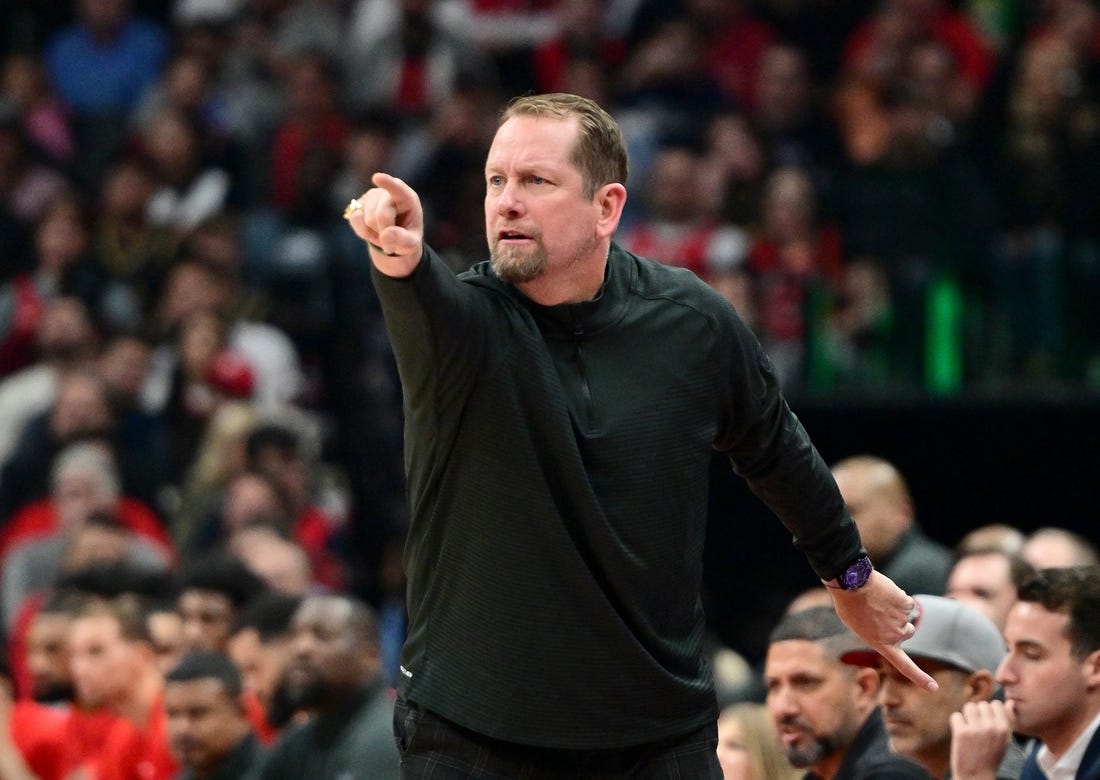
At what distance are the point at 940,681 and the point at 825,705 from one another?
12.3 inches

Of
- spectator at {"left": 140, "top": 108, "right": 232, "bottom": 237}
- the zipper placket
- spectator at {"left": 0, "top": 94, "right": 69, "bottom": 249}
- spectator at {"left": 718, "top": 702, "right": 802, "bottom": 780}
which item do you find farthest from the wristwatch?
spectator at {"left": 0, "top": 94, "right": 69, "bottom": 249}

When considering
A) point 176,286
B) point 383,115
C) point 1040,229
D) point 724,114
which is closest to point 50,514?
point 176,286

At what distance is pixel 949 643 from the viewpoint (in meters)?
4.75

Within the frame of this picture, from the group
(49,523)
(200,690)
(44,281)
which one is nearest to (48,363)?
(44,281)

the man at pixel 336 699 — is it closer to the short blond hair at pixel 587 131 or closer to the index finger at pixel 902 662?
the index finger at pixel 902 662

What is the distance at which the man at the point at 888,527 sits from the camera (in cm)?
648

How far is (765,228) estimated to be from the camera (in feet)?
31.9

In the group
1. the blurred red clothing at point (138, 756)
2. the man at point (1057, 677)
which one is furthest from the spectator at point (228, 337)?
the man at point (1057, 677)

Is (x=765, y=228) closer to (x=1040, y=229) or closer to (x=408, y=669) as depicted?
(x=1040, y=229)

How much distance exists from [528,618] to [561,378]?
1.33ft

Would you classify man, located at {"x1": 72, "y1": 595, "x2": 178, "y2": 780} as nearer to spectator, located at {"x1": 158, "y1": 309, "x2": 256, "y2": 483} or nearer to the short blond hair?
spectator, located at {"x1": 158, "y1": 309, "x2": 256, "y2": 483}

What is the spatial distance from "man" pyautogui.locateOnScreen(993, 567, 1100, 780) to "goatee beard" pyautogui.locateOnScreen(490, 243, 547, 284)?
1690 millimetres

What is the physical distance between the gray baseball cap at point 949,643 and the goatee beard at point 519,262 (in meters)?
1.77

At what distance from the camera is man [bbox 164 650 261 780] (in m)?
6.14
